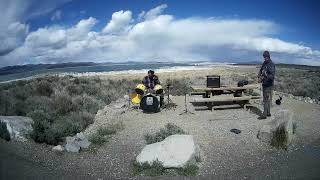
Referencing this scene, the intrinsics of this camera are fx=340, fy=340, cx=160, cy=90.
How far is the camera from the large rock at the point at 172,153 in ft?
25.6

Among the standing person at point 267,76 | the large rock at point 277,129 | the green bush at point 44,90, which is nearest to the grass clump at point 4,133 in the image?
the large rock at point 277,129

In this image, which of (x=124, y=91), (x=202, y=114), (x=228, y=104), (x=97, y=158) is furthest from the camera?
(x=124, y=91)

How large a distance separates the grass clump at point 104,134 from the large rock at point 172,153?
6.28 feet

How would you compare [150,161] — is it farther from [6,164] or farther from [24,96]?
[24,96]

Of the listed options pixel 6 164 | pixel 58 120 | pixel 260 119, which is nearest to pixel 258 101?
pixel 260 119

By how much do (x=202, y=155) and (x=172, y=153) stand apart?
3.09ft

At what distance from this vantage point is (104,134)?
10.5m

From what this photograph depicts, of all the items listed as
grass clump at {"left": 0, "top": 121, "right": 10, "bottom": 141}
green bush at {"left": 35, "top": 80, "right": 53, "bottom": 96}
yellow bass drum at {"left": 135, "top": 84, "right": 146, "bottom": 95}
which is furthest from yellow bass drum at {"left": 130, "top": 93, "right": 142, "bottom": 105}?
green bush at {"left": 35, "top": 80, "right": 53, "bottom": 96}

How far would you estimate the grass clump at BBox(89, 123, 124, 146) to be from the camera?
9.80 metres

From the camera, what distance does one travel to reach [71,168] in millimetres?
8102

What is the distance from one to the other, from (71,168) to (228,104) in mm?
8657

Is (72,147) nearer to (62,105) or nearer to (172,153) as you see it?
(172,153)

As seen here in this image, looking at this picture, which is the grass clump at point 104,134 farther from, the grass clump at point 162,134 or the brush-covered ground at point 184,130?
the grass clump at point 162,134

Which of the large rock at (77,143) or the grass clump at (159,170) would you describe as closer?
the grass clump at (159,170)
